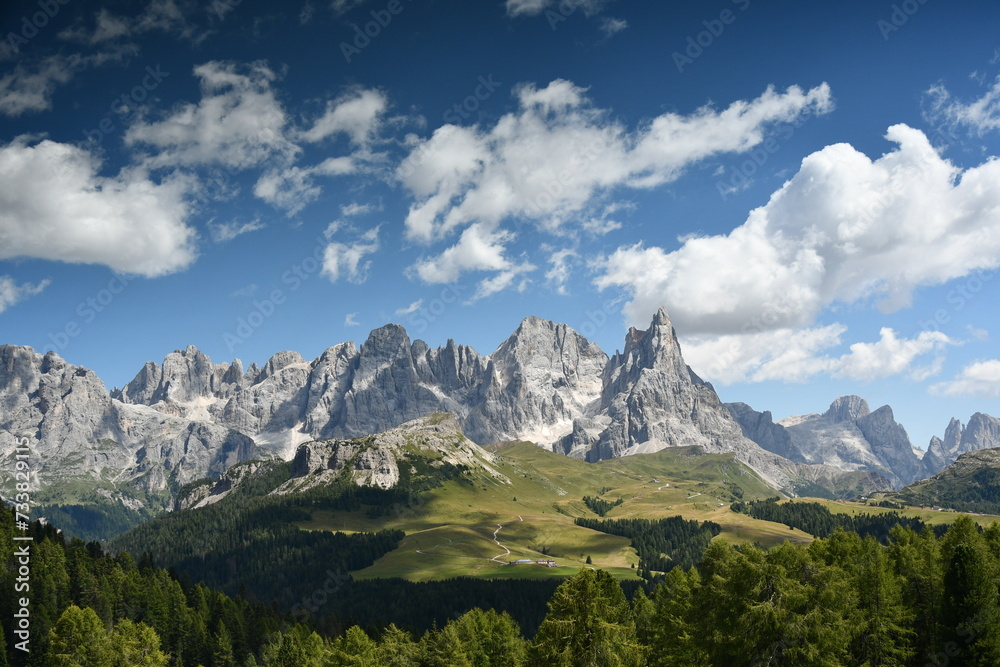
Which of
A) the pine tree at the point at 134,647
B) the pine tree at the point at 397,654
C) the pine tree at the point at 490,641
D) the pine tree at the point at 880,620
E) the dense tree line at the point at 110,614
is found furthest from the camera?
the pine tree at the point at 397,654

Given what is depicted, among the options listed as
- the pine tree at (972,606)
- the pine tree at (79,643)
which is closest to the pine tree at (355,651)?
the pine tree at (79,643)

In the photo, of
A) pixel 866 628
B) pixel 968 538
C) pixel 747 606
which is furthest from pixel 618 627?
pixel 968 538

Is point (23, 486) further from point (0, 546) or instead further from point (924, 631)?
point (924, 631)

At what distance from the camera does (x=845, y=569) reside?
58281 millimetres

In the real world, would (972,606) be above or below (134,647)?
above

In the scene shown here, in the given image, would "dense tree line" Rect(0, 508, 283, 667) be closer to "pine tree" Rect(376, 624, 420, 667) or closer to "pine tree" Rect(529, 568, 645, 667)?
"pine tree" Rect(376, 624, 420, 667)

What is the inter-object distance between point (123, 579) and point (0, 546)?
19.8 meters

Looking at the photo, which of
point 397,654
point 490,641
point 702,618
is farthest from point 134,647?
point 702,618

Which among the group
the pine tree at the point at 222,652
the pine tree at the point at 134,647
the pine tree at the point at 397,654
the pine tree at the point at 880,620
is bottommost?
the pine tree at the point at 222,652

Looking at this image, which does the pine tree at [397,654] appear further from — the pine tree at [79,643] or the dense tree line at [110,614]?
the pine tree at [79,643]

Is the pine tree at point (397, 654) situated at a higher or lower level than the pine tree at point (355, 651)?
lower

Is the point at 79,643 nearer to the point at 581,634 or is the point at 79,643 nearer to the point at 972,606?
the point at 581,634

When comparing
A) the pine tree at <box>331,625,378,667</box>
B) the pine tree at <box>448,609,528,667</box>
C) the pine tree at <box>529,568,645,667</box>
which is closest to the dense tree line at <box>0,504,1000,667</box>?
the pine tree at <box>529,568,645,667</box>

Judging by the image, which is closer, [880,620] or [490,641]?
[880,620]
